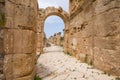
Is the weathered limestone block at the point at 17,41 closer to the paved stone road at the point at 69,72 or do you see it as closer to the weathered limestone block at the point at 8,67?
the weathered limestone block at the point at 8,67

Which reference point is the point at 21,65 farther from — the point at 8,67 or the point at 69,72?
the point at 69,72

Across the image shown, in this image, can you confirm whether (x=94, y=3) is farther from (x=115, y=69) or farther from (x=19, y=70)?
(x=19, y=70)

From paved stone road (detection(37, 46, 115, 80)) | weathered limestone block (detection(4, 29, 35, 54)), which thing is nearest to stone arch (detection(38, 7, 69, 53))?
paved stone road (detection(37, 46, 115, 80))

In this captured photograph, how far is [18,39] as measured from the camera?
11.5 feet

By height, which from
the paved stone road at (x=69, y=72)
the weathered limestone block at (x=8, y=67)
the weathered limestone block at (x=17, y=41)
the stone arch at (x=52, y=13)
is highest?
the stone arch at (x=52, y=13)

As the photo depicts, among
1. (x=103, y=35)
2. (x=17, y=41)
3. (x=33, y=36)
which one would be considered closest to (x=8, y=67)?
(x=17, y=41)

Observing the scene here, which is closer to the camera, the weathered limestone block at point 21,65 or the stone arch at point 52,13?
the weathered limestone block at point 21,65

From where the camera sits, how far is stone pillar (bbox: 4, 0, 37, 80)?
3.38 metres

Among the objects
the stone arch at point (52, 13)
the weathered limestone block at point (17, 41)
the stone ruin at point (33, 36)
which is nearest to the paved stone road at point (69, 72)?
the stone ruin at point (33, 36)

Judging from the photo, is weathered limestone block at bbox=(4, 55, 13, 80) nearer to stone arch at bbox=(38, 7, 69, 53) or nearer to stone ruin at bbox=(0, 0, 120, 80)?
stone ruin at bbox=(0, 0, 120, 80)

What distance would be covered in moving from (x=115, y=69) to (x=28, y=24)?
11.9ft

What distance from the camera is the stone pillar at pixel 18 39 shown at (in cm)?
338

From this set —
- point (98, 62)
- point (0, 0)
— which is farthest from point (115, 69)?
point (0, 0)

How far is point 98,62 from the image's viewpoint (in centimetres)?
720
